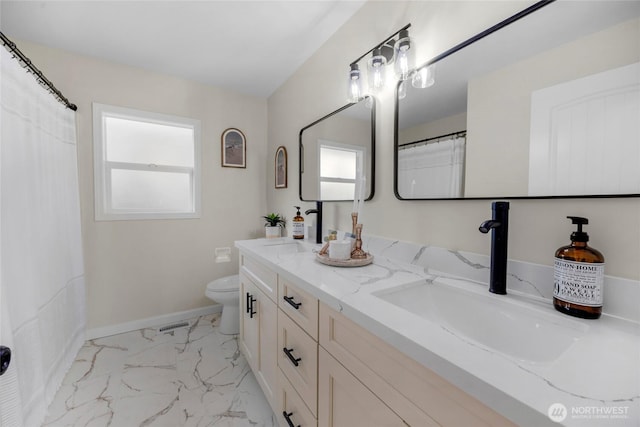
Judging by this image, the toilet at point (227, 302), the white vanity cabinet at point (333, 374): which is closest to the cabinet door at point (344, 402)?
the white vanity cabinet at point (333, 374)

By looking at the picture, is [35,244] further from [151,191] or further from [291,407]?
[291,407]

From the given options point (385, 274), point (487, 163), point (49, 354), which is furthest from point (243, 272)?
point (487, 163)

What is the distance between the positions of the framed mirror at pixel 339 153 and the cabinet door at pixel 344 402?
Result: 806 millimetres

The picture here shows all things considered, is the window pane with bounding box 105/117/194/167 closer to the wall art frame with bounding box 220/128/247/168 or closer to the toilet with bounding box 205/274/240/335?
the wall art frame with bounding box 220/128/247/168

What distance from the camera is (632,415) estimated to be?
0.37 meters

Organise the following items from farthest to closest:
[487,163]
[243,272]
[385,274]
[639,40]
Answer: [243,272]
[385,274]
[487,163]
[639,40]

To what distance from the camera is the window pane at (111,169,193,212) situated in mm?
2303

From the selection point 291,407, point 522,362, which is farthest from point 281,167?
point 522,362

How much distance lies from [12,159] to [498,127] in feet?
6.96

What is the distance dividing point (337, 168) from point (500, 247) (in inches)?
43.2

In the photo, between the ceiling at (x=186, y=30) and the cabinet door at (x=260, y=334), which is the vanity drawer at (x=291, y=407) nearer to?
the cabinet door at (x=260, y=334)

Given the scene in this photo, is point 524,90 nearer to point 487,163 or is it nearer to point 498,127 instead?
point 498,127

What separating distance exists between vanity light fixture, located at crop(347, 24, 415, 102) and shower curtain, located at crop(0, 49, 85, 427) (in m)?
1.65

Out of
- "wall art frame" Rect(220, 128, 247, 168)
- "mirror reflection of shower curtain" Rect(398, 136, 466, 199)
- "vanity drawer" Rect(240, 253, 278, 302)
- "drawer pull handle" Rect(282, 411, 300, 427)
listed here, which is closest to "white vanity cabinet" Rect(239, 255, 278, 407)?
"vanity drawer" Rect(240, 253, 278, 302)
